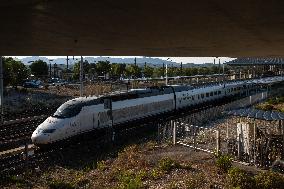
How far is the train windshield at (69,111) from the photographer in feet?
81.4

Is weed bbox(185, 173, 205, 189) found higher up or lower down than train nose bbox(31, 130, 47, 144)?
lower down

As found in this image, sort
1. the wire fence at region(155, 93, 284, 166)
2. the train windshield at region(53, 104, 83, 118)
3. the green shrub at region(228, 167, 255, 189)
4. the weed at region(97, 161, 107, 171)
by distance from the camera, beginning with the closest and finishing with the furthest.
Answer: the green shrub at region(228, 167, 255, 189)
the wire fence at region(155, 93, 284, 166)
the weed at region(97, 161, 107, 171)
the train windshield at region(53, 104, 83, 118)

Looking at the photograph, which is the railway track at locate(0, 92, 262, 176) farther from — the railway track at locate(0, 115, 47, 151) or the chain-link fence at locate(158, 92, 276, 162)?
the chain-link fence at locate(158, 92, 276, 162)

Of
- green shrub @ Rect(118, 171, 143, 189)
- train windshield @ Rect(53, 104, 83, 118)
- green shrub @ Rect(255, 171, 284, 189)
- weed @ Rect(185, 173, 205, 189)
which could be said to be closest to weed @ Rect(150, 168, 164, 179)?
green shrub @ Rect(118, 171, 143, 189)

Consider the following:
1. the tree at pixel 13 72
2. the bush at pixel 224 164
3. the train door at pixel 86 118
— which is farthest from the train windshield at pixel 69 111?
the tree at pixel 13 72

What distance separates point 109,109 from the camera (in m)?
28.0

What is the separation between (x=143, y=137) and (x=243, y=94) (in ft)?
114

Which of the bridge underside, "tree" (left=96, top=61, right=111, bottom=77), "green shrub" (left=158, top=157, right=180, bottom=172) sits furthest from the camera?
"tree" (left=96, top=61, right=111, bottom=77)

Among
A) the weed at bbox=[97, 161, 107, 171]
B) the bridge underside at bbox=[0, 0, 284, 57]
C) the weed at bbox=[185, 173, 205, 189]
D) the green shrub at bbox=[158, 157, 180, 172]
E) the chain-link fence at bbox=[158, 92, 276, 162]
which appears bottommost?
the weed at bbox=[97, 161, 107, 171]

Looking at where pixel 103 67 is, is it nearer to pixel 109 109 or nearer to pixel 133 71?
pixel 133 71

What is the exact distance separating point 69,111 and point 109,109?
393 cm

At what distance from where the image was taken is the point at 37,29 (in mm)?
11109

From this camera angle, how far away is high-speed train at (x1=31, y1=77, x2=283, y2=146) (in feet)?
77.9

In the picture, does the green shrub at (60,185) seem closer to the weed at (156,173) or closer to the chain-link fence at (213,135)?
the weed at (156,173)
